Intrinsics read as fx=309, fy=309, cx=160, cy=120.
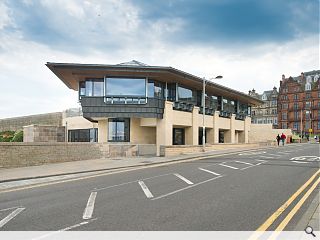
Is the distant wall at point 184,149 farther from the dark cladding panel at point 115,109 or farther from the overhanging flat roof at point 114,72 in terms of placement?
the overhanging flat roof at point 114,72

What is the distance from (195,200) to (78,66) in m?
20.8

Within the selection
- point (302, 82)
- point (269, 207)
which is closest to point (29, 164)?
point (269, 207)

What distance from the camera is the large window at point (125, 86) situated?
28469 millimetres

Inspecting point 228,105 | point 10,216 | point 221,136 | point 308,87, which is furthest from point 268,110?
point 10,216

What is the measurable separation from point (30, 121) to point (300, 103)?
278ft

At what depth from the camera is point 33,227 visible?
6.25 m

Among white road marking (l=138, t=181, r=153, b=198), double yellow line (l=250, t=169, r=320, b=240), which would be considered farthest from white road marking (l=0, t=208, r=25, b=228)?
double yellow line (l=250, t=169, r=320, b=240)

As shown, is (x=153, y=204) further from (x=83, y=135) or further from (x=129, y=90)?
(x=83, y=135)

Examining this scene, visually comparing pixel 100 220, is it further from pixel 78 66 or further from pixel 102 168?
pixel 78 66

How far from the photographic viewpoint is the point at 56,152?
20.2 m

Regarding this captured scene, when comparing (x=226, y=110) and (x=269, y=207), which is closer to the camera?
(x=269, y=207)

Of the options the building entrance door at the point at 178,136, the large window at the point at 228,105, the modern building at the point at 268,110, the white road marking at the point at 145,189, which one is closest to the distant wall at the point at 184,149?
the building entrance door at the point at 178,136

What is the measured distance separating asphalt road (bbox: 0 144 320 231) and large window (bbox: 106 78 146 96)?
16623 millimetres
